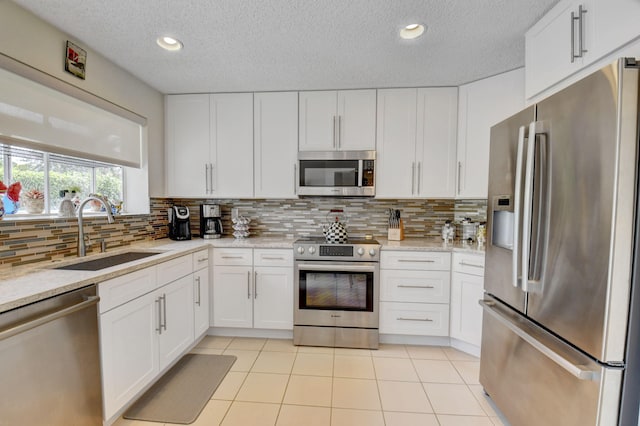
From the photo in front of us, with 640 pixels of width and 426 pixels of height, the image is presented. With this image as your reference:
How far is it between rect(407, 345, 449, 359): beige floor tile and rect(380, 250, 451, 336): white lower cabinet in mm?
125

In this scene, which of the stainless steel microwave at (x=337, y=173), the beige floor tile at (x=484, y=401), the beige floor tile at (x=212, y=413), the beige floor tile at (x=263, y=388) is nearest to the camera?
the beige floor tile at (x=212, y=413)

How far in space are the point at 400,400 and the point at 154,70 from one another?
3.09 metres

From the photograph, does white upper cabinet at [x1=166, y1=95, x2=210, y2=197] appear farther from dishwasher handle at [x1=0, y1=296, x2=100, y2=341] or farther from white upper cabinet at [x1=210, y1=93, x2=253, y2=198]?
dishwasher handle at [x1=0, y1=296, x2=100, y2=341]

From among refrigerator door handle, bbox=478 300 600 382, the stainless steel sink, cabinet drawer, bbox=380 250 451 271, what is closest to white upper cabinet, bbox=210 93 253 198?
the stainless steel sink

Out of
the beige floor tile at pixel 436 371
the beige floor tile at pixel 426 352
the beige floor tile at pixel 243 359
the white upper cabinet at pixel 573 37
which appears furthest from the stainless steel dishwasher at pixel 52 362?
the white upper cabinet at pixel 573 37

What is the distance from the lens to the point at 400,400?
1.83 meters

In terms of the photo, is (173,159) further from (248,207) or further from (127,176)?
(248,207)

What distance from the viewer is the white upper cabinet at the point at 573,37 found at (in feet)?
3.89

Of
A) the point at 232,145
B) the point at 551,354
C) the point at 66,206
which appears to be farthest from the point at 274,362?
the point at 232,145

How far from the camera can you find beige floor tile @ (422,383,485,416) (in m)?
1.74

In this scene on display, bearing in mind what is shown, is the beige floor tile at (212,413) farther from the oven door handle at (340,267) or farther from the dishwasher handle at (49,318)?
the oven door handle at (340,267)

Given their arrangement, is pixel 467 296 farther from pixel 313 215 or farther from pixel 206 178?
pixel 206 178

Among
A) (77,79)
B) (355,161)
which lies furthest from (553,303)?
(77,79)

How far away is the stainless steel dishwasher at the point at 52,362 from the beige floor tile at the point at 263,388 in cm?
79
